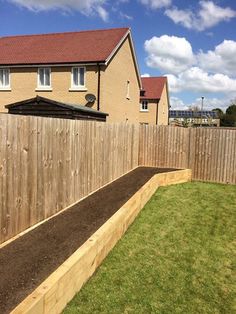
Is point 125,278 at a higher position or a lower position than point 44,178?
lower

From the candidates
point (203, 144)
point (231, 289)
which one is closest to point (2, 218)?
point (231, 289)

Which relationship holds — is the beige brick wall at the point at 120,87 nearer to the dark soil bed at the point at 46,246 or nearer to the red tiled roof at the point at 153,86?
the red tiled roof at the point at 153,86

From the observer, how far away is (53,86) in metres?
20.9

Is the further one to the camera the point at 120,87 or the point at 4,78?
the point at 120,87

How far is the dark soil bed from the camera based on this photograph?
155 inches

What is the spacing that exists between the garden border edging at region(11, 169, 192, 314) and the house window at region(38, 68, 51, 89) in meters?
14.9

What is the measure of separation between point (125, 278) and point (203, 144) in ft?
31.4

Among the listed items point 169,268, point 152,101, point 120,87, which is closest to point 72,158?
point 169,268

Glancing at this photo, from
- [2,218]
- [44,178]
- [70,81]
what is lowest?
[2,218]

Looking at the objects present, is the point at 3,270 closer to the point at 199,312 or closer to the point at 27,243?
the point at 27,243

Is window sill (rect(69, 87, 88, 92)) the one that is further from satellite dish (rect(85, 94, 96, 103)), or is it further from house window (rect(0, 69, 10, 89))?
house window (rect(0, 69, 10, 89))

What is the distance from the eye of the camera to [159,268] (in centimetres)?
578

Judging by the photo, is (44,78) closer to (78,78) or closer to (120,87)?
(78,78)

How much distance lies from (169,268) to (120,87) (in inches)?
740
